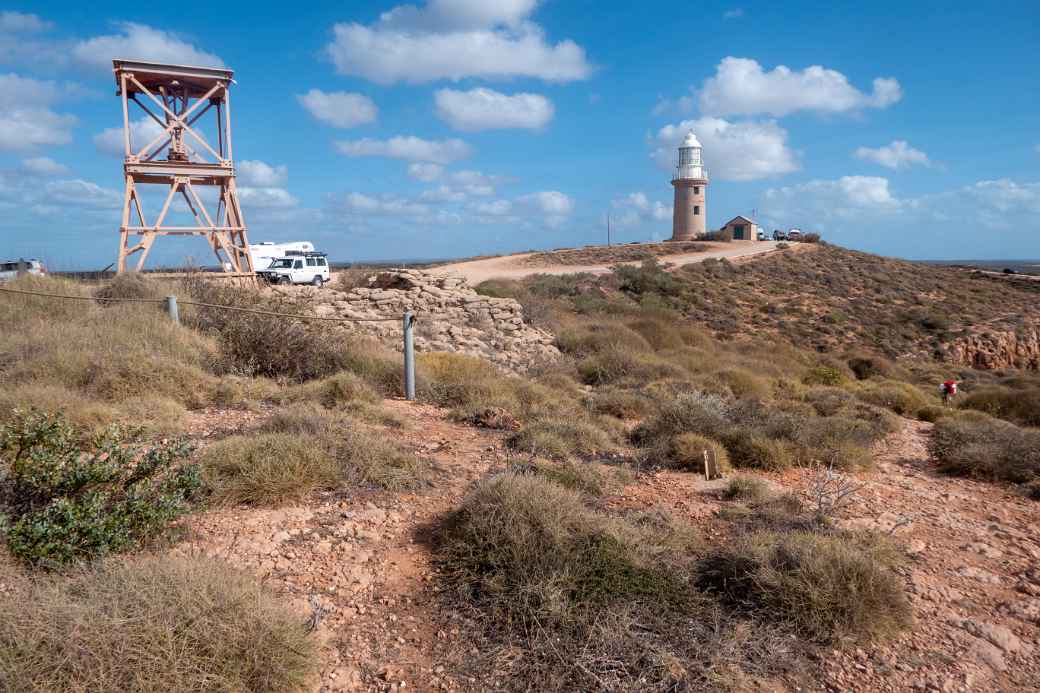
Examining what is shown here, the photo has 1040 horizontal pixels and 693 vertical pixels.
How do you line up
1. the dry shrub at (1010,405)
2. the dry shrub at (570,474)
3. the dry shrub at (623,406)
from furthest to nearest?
the dry shrub at (1010,405) < the dry shrub at (623,406) < the dry shrub at (570,474)

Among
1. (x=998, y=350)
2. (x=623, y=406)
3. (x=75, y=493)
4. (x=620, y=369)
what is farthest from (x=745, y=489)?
(x=998, y=350)

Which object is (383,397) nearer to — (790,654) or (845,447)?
(845,447)

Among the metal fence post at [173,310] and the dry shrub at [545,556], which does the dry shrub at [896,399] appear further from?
the metal fence post at [173,310]

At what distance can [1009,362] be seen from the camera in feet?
84.5

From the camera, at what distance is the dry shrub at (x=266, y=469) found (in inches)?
176

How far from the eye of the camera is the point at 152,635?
2.52 m

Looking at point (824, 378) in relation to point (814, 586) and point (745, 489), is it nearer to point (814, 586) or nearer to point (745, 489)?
point (745, 489)

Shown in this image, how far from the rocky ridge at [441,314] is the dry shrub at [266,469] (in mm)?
6016

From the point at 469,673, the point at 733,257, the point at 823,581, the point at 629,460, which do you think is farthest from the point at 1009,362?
the point at 469,673

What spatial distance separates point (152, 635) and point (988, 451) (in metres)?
7.53

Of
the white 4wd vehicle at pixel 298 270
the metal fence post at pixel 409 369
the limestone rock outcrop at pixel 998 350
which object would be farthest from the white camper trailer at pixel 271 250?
the limestone rock outcrop at pixel 998 350

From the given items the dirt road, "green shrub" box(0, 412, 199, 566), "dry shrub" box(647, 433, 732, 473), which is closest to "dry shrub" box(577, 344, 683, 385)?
"dry shrub" box(647, 433, 732, 473)

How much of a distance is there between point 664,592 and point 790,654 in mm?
682

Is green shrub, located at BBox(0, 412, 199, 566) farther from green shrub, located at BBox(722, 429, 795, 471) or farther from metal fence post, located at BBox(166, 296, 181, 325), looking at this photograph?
green shrub, located at BBox(722, 429, 795, 471)
